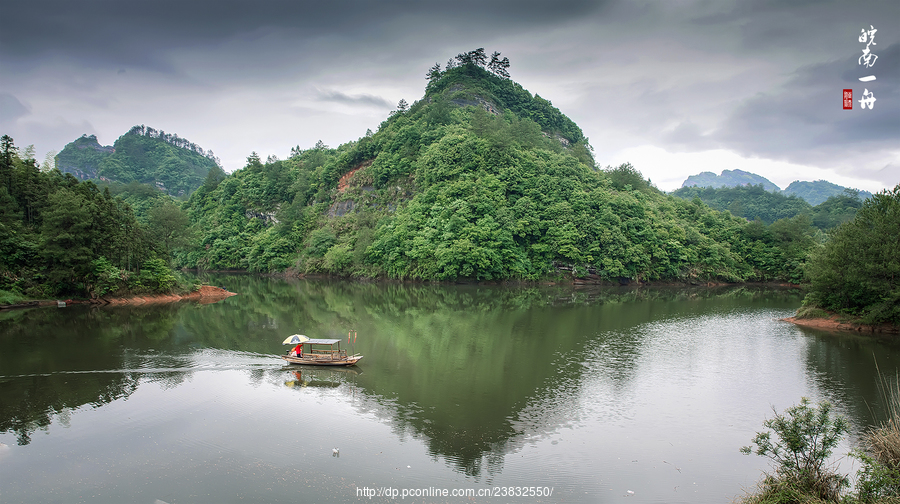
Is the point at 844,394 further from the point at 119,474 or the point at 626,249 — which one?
the point at 626,249

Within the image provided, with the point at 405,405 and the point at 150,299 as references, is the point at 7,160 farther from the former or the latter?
the point at 405,405

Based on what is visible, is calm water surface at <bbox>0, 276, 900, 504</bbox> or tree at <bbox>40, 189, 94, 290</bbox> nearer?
calm water surface at <bbox>0, 276, 900, 504</bbox>

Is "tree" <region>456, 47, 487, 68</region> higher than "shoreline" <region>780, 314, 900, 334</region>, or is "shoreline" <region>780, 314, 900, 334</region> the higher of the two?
"tree" <region>456, 47, 487, 68</region>

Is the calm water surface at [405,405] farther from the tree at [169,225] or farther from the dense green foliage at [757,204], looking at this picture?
the dense green foliage at [757,204]

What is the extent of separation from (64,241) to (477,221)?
41.5 metres

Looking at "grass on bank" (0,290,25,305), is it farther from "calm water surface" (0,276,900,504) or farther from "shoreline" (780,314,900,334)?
"shoreline" (780,314,900,334)

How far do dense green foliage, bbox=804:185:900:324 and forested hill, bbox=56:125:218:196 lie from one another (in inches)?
5900

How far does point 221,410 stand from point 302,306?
25.7 metres

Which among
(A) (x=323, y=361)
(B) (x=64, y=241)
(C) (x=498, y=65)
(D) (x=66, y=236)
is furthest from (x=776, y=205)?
(B) (x=64, y=241)

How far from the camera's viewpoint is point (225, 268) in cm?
8775

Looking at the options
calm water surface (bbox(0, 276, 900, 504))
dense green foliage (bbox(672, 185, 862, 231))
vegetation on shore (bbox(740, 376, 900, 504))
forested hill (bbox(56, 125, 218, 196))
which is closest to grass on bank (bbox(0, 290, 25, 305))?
calm water surface (bbox(0, 276, 900, 504))

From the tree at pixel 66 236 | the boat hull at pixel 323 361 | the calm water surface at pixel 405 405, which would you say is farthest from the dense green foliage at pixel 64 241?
the boat hull at pixel 323 361

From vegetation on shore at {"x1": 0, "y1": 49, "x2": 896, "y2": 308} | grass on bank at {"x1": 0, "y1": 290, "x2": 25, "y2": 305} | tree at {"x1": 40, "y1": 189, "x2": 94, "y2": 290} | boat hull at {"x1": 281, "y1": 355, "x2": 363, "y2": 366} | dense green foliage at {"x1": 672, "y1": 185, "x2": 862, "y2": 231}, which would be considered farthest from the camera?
dense green foliage at {"x1": 672, "y1": 185, "x2": 862, "y2": 231}

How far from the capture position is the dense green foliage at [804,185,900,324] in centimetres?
2934
